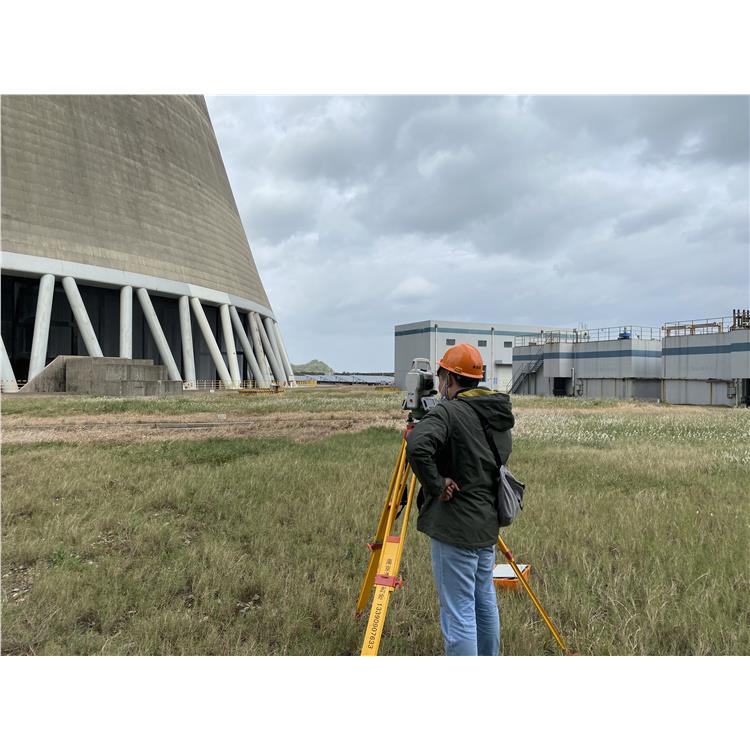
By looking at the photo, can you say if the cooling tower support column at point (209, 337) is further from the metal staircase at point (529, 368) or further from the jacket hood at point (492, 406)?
the jacket hood at point (492, 406)

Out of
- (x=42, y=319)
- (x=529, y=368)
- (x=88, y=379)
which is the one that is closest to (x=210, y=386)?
(x=42, y=319)

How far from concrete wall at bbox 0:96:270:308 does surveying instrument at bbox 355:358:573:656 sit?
35.5 meters

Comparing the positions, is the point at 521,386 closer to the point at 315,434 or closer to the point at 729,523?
the point at 315,434

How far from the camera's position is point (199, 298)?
41.2 meters

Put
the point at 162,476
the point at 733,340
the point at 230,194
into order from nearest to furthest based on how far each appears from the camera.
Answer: the point at 162,476 → the point at 733,340 → the point at 230,194

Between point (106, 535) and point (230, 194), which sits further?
point (230, 194)

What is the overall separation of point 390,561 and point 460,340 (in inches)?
2390

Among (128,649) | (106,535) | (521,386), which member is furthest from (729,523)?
(521,386)

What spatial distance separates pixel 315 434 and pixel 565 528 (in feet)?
29.2

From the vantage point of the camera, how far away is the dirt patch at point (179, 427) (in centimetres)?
1188

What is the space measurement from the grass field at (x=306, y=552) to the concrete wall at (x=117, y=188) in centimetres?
2755

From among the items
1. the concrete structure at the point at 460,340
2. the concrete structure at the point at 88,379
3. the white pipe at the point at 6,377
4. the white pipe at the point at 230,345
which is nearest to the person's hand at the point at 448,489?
the concrete structure at the point at 88,379

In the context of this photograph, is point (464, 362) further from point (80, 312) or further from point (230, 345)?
point (230, 345)

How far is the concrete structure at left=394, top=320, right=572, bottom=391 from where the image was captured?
6222cm
